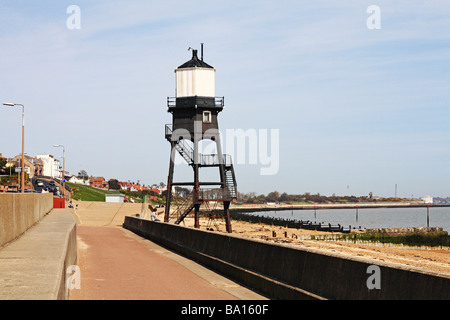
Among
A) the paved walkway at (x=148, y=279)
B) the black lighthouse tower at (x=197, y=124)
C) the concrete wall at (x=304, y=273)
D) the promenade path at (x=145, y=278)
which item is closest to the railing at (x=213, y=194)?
the black lighthouse tower at (x=197, y=124)

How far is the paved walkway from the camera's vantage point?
13477mm

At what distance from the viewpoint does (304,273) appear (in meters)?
12.4

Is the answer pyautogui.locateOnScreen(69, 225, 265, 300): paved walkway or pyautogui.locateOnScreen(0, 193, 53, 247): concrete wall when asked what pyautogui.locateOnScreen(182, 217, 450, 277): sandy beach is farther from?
pyautogui.locateOnScreen(0, 193, 53, 247): concrete wall

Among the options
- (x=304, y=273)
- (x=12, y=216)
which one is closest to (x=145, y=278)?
(x=12, y=216)

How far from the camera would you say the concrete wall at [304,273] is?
8.91 meters

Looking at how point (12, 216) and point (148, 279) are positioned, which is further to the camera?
point (12, 216)

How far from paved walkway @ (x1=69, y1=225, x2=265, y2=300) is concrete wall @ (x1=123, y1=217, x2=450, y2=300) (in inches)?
18.7

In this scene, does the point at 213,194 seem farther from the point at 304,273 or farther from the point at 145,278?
the point at 304,273

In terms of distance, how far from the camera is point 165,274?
57.6ft

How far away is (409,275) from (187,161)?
143 feet

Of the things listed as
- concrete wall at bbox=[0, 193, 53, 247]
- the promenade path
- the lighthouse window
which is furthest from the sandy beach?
the lighthouse window

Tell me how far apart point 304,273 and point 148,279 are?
212 inches

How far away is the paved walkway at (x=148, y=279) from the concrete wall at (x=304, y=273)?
48 centimetres
